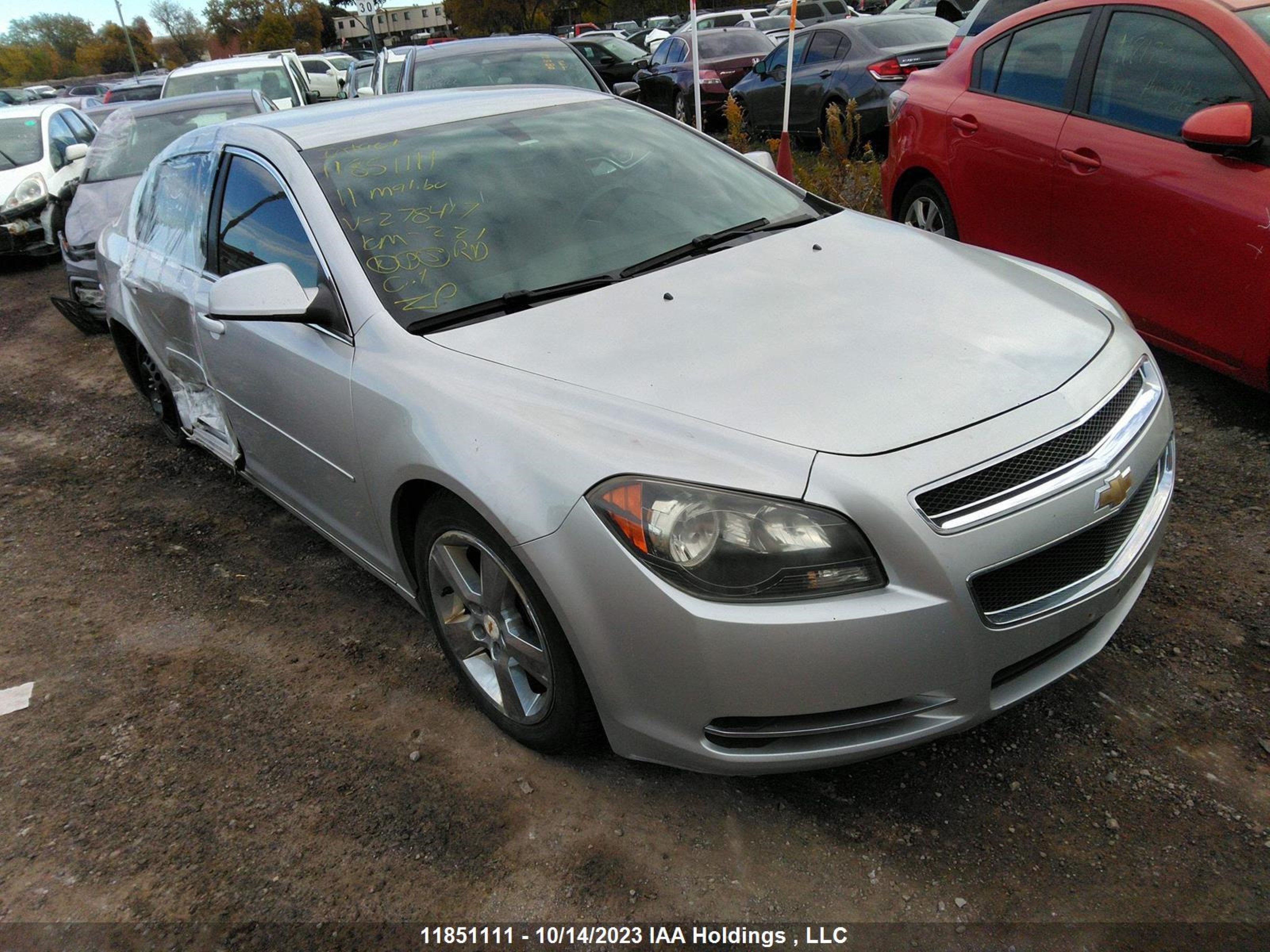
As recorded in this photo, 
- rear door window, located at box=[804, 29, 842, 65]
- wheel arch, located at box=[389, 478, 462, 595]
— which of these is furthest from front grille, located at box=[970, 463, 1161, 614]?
rear door window, located at box=[804, 29, 842, 65]

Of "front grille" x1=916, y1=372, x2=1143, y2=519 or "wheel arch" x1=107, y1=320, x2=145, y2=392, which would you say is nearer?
"front grille" x1=916, y1=372, x2=1143, y2=519

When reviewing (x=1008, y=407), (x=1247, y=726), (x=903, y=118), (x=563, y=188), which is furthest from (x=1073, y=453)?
(x=903, y=118)

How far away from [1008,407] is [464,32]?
2557 inches

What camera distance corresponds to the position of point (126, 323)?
4656 mm

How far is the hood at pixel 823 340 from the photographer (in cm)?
210

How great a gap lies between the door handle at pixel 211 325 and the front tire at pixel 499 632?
131cm

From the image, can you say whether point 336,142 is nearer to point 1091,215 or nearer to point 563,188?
point 563,188

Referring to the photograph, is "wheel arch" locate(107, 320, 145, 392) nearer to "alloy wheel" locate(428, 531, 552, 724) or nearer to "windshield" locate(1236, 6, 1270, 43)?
"alloy wheel" locate(428, 531, 552, 724)

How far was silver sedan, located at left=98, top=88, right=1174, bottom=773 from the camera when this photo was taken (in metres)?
1.97

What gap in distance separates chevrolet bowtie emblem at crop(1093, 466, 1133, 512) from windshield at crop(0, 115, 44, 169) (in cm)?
1163

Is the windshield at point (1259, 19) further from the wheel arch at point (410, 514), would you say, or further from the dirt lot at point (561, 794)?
the wheel arch at point (410, 514)

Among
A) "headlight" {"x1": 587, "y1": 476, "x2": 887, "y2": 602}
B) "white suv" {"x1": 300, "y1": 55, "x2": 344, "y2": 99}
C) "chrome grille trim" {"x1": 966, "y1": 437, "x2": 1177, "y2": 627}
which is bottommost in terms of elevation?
"white suv" {"x1": 300, "y1": 55, "x2": 344, "y2": 99}

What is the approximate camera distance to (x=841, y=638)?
6.35 ft

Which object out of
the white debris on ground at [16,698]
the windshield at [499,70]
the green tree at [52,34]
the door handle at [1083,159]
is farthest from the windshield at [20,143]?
the green tree at [52,34]
